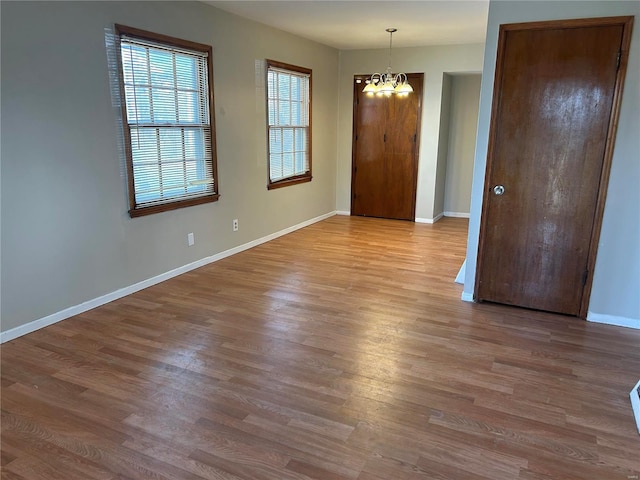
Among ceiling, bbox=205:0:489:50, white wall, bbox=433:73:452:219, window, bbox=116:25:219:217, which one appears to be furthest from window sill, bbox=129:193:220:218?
white wall, bbox=433:73:452:219

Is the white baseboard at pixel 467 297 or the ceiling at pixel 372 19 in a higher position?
the ceiling at pixel 372 19

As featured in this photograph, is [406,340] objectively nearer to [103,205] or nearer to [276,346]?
[276,346]

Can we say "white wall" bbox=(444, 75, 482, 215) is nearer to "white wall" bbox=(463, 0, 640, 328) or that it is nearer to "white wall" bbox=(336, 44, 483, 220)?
"white wall" bbox=(336, 44, 483, 220)

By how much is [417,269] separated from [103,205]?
9.51ft

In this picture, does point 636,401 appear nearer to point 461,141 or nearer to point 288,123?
point 288,123

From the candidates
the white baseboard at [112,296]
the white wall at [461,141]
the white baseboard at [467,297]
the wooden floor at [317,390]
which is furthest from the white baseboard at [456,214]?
the white baseboard at [467,297]

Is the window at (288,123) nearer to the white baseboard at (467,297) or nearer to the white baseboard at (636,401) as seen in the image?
the white baseboard at (467,297)

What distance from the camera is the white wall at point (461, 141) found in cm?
684

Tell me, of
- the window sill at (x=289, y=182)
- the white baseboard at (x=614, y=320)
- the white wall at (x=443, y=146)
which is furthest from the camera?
the white wall at (x=443, y=146)

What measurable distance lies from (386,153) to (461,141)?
1.22 metres

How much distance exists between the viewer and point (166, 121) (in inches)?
156

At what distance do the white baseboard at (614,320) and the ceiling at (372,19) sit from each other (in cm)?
277

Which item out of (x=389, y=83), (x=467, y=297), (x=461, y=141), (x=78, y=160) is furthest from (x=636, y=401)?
(x=461, y=141)

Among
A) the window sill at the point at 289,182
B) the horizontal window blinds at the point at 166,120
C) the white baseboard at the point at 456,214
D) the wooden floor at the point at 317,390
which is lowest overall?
the wooden floor at the point at 317,390
